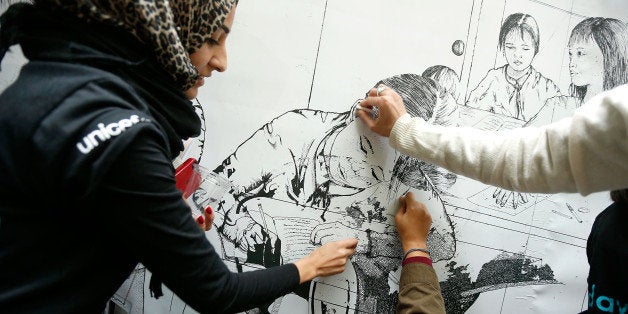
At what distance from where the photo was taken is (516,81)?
42.4 inches

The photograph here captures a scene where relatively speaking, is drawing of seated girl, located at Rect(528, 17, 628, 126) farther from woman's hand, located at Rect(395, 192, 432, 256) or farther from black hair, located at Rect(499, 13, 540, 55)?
woman's hand, located at Rect(395, 192, 432, 256)

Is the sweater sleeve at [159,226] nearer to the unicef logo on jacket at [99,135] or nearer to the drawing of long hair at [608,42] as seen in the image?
the unicef logo on jacket at [99,135]

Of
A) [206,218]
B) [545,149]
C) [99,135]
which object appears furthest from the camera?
[206,218]

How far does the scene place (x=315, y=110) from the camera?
1.02m

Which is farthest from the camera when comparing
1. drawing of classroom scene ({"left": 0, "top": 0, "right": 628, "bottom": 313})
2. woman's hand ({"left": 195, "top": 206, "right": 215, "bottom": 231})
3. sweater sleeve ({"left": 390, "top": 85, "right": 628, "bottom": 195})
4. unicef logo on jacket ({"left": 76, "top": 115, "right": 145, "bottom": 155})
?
drawing of classroom scene ({"left": 0, "top": 0, "right": 628, "bottom": 313})

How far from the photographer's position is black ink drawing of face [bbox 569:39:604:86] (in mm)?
1095

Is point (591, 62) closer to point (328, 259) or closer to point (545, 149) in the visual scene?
point (545, 149)

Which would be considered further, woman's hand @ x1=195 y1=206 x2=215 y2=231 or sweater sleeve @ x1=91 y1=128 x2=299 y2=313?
woman's hand @ x1=195 y1=206 x2=215 y2=231

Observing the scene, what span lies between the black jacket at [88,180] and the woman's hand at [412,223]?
505 millimetres

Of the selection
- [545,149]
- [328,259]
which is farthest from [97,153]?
[545,149]

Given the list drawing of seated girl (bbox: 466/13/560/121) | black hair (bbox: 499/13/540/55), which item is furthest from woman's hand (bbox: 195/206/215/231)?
black hair (bbox: 499/13/540/55)

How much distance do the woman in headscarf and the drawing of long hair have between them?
0.94m

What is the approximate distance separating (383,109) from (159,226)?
58 cm

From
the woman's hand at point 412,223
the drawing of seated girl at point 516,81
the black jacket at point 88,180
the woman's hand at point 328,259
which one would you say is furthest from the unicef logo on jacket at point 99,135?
the drawing of seated girl at point 516,81
